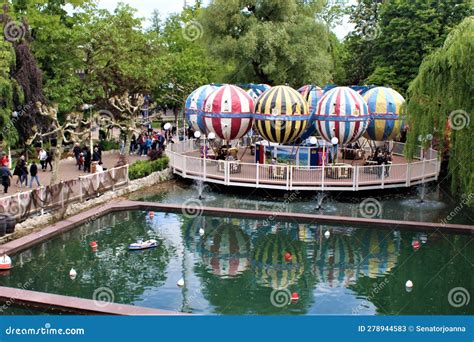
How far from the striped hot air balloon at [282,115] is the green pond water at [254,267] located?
5.93m

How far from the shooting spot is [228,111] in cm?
2892

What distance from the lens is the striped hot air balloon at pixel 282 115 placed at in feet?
91.2

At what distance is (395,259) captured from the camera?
19.5m

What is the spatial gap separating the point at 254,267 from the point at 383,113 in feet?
49.1

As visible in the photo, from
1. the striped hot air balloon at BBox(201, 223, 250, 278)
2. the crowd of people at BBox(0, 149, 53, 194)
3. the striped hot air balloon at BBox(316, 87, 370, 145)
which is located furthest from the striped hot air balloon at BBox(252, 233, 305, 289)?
the crowd of people at BBox(0, 149, 53, 194)

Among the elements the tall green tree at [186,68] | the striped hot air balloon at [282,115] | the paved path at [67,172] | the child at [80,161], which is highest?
the tall green tree at [186,68]

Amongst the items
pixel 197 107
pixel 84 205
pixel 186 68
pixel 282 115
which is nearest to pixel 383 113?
pixel 282 115

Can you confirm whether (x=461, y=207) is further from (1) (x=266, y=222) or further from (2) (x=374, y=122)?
(1) (x=266, y=222)

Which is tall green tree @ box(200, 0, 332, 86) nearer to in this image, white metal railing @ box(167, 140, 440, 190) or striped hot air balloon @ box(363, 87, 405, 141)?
striped hot air balloon @ box(363, 87, 405, 141)

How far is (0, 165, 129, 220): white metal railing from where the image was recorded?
2008cm

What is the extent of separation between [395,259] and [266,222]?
5.92 m

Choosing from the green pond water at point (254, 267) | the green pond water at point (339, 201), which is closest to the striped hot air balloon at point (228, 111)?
the green pond water at point (339, 201)

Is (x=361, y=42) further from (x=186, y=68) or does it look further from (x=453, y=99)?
(x=453, y=99)

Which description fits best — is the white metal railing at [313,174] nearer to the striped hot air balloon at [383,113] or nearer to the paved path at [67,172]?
the striped hot air balloon at [383,113]
